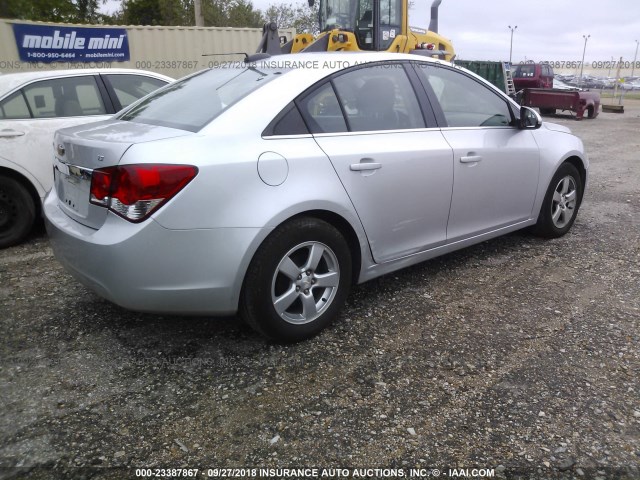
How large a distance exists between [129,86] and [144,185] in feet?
11.2

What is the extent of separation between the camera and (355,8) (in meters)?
9.82

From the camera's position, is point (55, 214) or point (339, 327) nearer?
point (55, 214)

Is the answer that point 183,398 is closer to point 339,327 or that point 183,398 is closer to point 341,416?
point 341,416

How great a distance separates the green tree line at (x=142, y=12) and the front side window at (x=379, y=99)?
27.0m

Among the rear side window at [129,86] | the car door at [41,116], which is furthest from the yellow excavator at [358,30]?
the car door at [41,116]

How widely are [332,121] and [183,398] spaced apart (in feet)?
5.67

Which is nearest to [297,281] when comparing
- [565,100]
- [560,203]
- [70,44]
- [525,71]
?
[560,203]

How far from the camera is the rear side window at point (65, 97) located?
4777 mm

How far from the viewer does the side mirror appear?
4.09 m

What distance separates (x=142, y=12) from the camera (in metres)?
33.5

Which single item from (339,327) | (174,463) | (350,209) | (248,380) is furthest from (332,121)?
(174,463)

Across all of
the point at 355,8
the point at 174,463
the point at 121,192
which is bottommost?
the point at 174,463

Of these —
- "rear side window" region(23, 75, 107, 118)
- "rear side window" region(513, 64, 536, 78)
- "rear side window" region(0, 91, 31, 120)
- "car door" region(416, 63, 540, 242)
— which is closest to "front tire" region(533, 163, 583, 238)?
"car door" region(416, 63, 540, 242)

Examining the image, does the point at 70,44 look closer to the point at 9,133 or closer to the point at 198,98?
the point at 9,133
